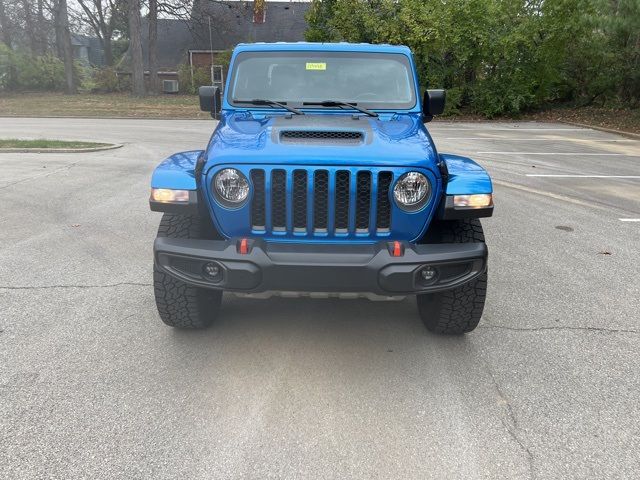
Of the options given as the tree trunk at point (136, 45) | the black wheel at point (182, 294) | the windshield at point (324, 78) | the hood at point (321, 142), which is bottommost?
the black wheel at point (182, 294)

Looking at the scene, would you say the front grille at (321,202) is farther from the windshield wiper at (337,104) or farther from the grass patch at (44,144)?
the grass patch at (44,144)

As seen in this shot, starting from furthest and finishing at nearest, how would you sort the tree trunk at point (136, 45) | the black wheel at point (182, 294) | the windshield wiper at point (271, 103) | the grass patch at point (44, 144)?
the tree trunk at point (136, 45) → the grass patch at point (44, 144) → the windshield wiper at point (271, 103) → the black wheel at point (182, 294)

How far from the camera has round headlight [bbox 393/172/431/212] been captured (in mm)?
3133

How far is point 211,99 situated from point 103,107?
24.8 metres

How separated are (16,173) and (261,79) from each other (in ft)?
24.1

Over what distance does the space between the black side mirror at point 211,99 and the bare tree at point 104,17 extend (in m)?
40.4

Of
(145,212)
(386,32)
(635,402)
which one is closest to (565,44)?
(386,32)

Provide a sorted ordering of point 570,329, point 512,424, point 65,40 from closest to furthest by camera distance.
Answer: point 512,424, point 570,329, point 65,40

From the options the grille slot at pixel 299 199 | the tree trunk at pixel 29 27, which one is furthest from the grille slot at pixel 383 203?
the tree trunk at pixel 29 27

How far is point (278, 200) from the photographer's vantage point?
10.3 ft

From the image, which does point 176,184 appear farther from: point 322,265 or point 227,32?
point 227,32

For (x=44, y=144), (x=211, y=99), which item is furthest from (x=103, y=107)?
(x=211, y=99)

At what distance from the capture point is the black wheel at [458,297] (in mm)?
3439

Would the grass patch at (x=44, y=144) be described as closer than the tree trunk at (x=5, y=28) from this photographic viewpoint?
Yes
